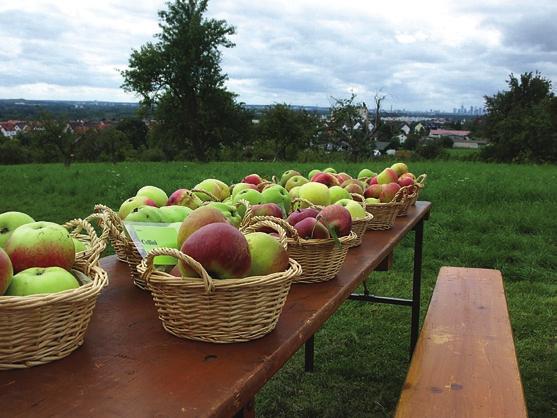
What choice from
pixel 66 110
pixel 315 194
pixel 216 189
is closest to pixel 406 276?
pixel 315 194

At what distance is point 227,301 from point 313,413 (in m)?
2.23

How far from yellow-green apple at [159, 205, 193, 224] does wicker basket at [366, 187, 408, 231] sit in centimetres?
114

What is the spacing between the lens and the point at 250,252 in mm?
1276

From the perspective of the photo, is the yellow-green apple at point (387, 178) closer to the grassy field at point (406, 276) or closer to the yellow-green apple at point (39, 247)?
the grassy field at point (406, 276)

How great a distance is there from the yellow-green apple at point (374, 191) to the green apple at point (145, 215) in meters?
1.46

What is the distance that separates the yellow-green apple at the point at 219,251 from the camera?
3.93 feet

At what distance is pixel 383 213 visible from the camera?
268cm

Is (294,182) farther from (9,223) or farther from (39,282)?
(39,282)

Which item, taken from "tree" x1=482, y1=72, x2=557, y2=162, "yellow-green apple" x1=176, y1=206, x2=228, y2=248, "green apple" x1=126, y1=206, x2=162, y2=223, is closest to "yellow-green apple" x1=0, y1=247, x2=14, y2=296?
"yellow-green apple" x1=176, y1=206, x2=228, y2=248

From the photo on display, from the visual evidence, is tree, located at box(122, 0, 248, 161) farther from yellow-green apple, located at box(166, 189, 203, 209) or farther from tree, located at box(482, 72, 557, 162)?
yellow-green apple, located at box(166, 189, 203, 209)

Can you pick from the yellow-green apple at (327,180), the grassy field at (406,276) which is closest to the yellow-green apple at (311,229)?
the yellow-green apple at (327,180)

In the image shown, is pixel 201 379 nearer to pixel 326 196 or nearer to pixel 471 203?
pixel 326 196

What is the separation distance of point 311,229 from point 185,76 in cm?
3278

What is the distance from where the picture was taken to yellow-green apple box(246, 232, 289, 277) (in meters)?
1.29
